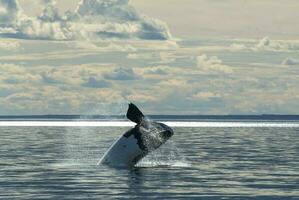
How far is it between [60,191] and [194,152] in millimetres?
27903

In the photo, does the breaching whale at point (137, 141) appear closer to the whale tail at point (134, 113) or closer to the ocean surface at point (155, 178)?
the whale tail at point (134, 113)

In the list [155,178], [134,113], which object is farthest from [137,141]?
[155,178]

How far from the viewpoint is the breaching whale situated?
42844 millimetres

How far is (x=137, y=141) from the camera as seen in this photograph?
145 ft

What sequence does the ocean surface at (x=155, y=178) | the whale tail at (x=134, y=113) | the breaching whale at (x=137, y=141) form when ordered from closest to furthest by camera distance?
the ocean surface at (x=155, y=178) < the whale tail at (x=134, y=113) < the breaching whale at (x=137, y=141)

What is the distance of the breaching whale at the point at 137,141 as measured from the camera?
42.8 m

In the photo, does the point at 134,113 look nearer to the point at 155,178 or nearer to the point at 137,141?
the point at 137,141

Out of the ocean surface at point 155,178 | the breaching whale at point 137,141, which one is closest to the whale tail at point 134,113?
the breaching whale at point 137,141

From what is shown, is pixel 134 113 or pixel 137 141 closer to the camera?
pixel 134 113

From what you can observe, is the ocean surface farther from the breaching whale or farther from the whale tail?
the whale tail

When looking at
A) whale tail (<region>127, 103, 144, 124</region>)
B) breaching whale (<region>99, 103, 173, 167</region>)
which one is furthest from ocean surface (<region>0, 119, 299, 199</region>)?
whale tail (<region>127, 103, 144, 124</region>)

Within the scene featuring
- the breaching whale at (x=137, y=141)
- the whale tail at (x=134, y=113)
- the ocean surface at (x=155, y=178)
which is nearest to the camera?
the ocean surface at (x=155, y=178)

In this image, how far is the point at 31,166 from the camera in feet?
155

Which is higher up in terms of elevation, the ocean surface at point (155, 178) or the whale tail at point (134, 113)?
the whale tail at point (134, 113)
